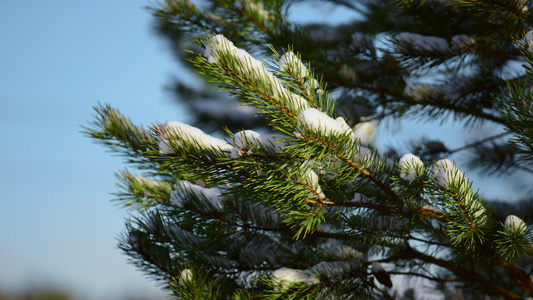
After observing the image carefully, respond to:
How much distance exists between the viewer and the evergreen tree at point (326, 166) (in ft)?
3.51

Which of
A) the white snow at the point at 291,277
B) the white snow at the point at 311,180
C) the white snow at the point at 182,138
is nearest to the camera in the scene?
the white snow at the point at 182,138

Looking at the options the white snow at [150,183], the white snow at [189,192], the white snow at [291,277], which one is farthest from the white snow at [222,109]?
the white snow at [291,277]

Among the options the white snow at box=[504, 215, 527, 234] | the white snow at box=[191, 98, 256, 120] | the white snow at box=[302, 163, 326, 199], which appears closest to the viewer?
the white snow at box=[302, 163, 326, 199]

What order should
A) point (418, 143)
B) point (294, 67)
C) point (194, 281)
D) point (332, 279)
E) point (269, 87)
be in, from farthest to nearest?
point (418, 143) < point (332, 279) < point (194, 281) < point (294, 67) < point (269, 87)

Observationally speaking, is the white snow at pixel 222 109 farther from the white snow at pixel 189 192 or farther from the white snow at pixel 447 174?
the white snow at pixel 447 174

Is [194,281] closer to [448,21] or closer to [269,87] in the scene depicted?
[269,87]

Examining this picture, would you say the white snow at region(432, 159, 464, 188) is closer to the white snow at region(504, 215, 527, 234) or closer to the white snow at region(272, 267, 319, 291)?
the white snow at region(504, 215, 527, 234)

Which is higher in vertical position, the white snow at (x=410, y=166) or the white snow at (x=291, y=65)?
the white snow at (x=291, y=65)

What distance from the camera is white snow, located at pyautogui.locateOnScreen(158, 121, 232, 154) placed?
1055 mm

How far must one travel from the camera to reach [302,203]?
3.88 feet

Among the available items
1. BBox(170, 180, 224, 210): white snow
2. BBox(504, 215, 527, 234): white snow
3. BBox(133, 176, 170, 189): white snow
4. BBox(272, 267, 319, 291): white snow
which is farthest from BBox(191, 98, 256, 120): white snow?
BBox(504, 215, 527, 234): white snow

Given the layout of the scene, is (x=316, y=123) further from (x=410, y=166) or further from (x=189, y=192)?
(x=189, y=192)

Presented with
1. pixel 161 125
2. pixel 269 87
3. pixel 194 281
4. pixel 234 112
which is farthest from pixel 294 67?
pixel 234 112

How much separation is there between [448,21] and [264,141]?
181cm
